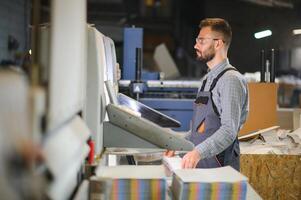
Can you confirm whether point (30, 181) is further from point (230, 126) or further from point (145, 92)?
point (145, 92)

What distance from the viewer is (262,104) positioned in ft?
15.1

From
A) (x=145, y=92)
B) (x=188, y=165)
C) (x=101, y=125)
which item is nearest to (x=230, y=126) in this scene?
(x=188, y=165)

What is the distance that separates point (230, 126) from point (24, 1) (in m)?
6.61

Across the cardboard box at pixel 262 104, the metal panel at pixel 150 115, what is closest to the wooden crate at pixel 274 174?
the cardboard box at pixel 262 104

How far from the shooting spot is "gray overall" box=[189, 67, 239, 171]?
2.60 m

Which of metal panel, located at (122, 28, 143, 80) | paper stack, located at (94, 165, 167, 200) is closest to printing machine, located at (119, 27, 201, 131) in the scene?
metal panel, located at (122, 28, 143, 80)

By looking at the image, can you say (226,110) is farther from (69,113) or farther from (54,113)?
(54,113)

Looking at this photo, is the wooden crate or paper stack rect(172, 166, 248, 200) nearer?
paper stack rect(172, 166, 248, 200)

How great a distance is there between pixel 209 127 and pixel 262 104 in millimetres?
2163

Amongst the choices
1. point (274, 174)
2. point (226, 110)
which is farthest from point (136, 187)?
point (274, 174)

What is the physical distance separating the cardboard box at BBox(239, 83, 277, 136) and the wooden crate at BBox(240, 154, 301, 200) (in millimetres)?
845

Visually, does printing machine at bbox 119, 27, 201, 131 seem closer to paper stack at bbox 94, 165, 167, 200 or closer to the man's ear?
the man's ear

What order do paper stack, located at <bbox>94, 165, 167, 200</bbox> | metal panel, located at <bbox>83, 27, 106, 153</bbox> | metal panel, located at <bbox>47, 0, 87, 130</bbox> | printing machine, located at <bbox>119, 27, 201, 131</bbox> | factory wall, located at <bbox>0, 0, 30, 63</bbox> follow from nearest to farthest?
metal panel, located at <bbox>47, 0, 87, 130</bbox>
paper stack, located at <bbox>94, 165, 167, 200</bbox>
metal panel, located at <bbox>83, 27, 106, 153</bbox>
printing machine, located at <bbox>119, 27, 201, 131</bbox>
factory wall, located at <bbox>0, 0, 30, 63</bbox>

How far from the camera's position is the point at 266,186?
150 inches
